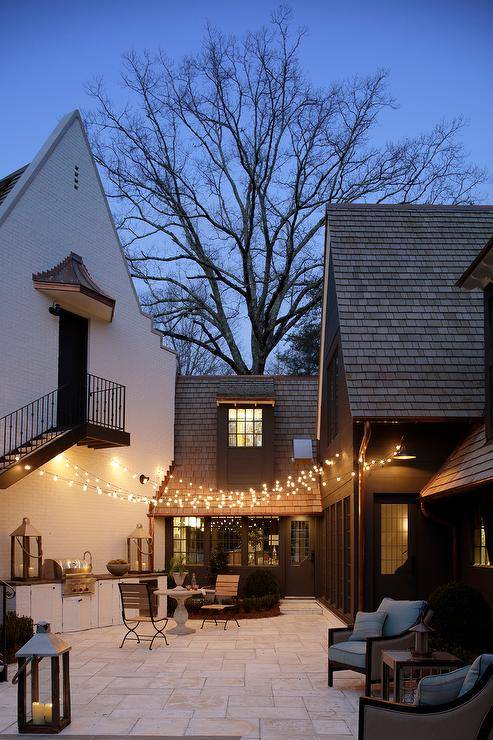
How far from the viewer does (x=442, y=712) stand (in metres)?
4.94

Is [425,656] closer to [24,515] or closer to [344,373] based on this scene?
[344,373]

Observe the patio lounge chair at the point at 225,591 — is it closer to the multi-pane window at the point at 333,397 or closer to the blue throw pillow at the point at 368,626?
the multi-pane window at the point at 333,397

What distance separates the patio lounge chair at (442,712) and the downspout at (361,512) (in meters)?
6.88

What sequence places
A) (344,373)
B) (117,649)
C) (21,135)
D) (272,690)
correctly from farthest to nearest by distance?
1. (21,135)
2. (344,373)
3. (117,649)
4. (272,690)

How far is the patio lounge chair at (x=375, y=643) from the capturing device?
8.03 m

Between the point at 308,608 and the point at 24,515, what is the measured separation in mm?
6712

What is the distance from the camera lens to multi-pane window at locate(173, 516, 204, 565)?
18.9m

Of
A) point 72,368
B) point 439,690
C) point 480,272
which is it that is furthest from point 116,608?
point 439,690

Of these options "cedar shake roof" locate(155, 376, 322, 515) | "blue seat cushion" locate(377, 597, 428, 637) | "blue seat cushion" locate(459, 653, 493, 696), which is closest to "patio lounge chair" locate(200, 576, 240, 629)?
"cedar shake roof" locate(155, 376, 322, 515)

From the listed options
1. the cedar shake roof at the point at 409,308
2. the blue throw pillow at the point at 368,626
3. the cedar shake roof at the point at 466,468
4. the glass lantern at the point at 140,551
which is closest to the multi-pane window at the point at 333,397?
the cedar shake roof at the point at 409,308

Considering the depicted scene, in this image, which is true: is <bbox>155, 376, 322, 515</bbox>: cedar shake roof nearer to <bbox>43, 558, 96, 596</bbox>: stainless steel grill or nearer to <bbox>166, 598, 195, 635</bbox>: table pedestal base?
<bbox>43, 558, 96, 596</bbox>: stainless steel grill

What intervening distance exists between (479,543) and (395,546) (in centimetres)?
164

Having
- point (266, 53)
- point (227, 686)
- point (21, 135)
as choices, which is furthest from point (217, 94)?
point (21, 135)

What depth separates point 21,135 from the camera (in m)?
132
